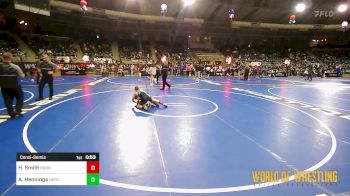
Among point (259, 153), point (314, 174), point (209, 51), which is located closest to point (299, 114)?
point (259, 153)

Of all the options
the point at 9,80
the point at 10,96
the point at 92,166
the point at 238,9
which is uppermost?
the point at 238,9

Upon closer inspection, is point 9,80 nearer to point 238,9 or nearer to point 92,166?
point 92,166

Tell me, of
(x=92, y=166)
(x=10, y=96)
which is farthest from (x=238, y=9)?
(x=92, y=166)

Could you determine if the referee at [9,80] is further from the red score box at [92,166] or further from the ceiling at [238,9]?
the ceiling at [238,9]

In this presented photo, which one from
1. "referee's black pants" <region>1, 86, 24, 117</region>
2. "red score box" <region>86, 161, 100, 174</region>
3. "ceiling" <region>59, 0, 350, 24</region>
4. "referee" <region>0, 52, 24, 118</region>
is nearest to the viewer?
"red score box" <region>86, 161, 100, 174</region>

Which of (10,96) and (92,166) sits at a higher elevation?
(10,96)

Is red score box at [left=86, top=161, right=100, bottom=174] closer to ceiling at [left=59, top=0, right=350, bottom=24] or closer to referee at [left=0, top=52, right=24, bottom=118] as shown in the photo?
referee at [left=0, top=52, right=24, bottom=118]

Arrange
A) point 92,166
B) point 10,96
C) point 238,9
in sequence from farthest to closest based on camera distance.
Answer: point 238,9, point 10,96, point 92,166

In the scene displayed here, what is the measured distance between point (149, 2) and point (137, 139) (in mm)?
30610

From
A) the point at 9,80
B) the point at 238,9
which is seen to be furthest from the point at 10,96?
the point at 238,9

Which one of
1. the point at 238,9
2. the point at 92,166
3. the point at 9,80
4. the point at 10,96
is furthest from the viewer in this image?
the point at 238,9

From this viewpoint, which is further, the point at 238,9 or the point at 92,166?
the point at 238,9

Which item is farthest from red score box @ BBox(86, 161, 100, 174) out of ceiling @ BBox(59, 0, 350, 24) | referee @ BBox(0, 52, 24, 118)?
ceiling @ BBox(59, 0, 350, 24)

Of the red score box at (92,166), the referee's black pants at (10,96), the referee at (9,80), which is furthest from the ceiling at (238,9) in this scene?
the red score box at (92,166)
